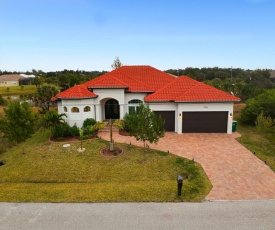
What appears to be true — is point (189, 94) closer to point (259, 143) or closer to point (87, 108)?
point (259, 143)

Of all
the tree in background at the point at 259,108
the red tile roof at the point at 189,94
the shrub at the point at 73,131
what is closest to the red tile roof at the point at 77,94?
the shrub at the point at 73,131

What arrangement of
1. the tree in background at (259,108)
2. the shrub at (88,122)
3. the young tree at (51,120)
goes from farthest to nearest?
the tree in background at (259,108), the shrub at (88,122), the young tree at (51,120)

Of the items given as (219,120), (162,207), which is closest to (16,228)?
(162,207)

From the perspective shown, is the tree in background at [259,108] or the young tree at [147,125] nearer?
the young tree at [147,125]

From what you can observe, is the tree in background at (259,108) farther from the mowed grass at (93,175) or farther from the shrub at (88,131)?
the shrub at (88,131)

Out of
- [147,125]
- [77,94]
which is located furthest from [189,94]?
[77,94]

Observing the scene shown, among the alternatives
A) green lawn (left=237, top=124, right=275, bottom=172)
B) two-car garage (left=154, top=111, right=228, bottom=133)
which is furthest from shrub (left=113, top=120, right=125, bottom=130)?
green lawn (left=237, top=124, right=275, bottom=172)
